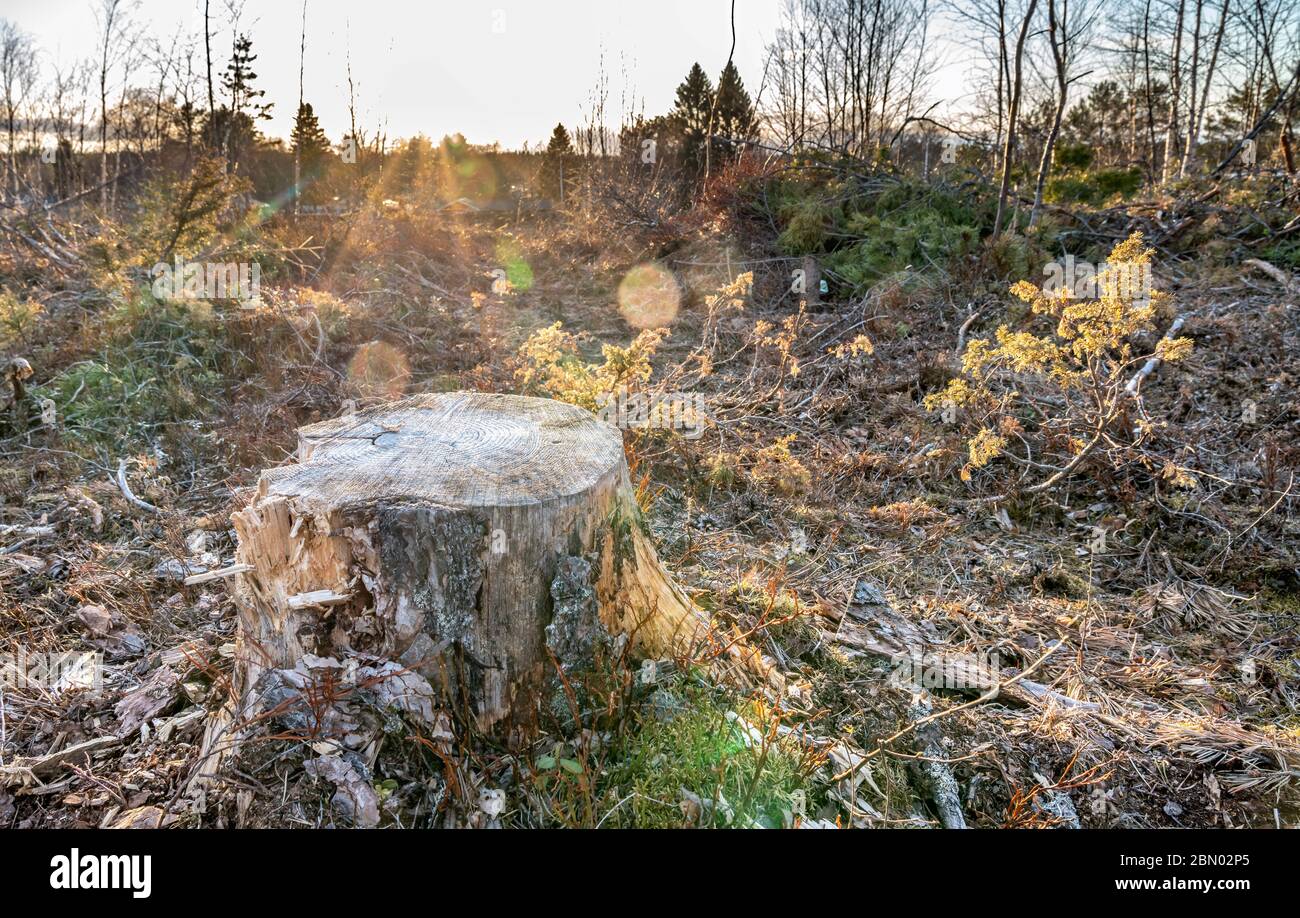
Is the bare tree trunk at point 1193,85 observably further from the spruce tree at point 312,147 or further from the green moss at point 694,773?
the spruce tree at point 312,147

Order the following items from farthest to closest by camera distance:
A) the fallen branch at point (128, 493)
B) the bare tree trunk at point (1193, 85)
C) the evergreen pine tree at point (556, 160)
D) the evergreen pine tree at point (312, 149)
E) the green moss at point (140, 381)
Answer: the evergreen pine tree at point (312, 149), the evergreen pine tree at point (556, 160), the bare tree trunk at point (1193, 85), the green moss at point (140, 381), the fallen branch at point (128, 493)

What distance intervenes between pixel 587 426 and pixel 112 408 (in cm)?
441

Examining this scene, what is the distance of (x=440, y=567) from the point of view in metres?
1.77

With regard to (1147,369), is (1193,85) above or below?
above

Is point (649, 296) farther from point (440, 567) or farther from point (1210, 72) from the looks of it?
point (1210, 72)

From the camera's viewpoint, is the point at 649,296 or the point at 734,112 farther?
the point at 734,112

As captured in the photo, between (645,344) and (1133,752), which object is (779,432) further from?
(1133,752)

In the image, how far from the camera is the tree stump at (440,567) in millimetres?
1769

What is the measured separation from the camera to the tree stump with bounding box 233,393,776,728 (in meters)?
1.77

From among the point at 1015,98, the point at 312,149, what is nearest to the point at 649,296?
the point at 1015,98

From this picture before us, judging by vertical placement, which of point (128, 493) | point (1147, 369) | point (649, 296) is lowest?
point (128, 493)

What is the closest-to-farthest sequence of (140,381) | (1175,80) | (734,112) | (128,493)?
1. (128,493)
2. (140,381)
3. (1175,80)
4. (734,112)

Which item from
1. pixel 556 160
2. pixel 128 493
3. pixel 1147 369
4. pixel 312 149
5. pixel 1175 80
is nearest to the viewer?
pixel 128 493

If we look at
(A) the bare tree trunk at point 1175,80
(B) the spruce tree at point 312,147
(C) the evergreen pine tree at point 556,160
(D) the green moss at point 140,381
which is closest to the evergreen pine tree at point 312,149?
(B) the spruce tree at point 312,147
